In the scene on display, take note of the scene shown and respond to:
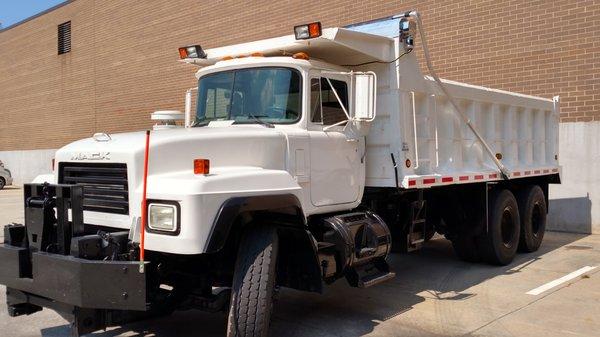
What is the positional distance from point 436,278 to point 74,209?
16.3 ft

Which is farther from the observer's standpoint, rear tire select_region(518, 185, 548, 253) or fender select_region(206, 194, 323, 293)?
rear tire select_region(518, 185, 548, 253)

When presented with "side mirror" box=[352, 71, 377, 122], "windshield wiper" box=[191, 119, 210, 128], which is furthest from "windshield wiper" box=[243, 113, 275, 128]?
"side mirror" box=[352, 71, 377, 122]

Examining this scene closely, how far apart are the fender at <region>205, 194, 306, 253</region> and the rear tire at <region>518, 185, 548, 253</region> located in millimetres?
5527

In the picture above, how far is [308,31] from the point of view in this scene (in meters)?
5.69

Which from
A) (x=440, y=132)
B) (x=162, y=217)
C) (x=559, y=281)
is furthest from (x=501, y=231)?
(x=162, y=217)

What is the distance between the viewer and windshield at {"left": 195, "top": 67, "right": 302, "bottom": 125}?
18.0 feet

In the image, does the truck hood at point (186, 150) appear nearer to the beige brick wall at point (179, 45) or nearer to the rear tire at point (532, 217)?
the rear tire at point (532, 217)

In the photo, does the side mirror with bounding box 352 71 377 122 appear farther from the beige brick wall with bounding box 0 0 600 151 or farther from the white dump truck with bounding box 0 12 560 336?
the beige brick wall with bounding box 0 0 600 151

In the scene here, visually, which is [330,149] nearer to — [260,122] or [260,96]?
[260,122]

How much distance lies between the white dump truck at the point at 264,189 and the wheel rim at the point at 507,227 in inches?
12.6

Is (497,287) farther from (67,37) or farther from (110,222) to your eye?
(67,37)

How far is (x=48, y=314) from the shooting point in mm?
6039

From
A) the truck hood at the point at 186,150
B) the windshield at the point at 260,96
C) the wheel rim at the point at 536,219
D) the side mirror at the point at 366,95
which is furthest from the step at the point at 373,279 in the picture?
the wheel rim at the point at 536,219

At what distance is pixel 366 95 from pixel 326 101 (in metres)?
0.45
